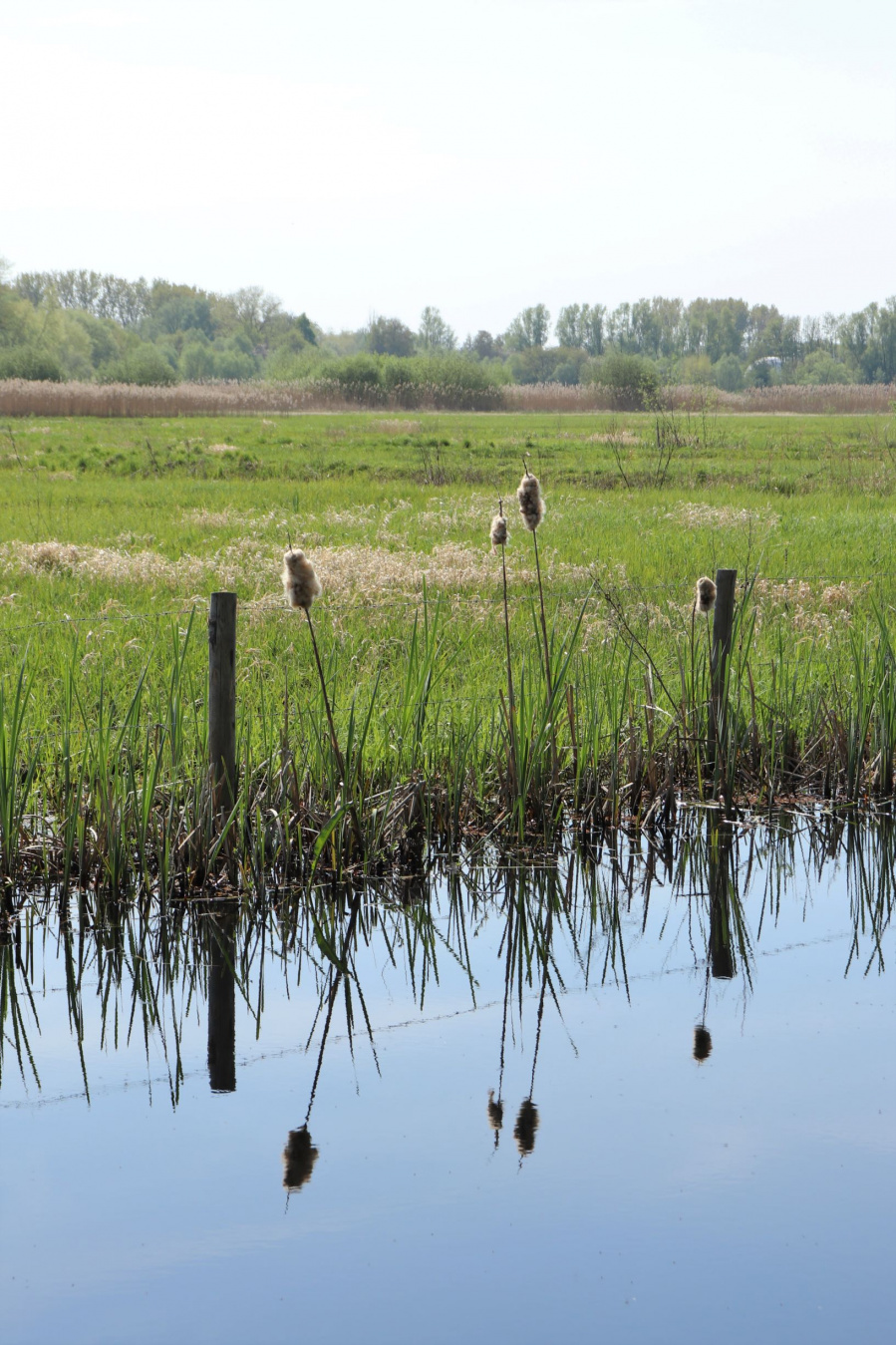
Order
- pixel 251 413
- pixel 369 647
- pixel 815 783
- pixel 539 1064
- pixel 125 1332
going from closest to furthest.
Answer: pixel 125 1332 → pixel 539 1064 → pixel 815 783 → pixel 369 647 → pixel 251 413

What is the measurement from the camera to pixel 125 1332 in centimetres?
292

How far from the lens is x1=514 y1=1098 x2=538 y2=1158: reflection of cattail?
372 cm

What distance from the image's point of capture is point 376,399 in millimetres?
56344

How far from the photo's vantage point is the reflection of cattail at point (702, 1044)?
4273mm

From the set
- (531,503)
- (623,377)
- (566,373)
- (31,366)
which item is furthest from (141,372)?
(566,373)

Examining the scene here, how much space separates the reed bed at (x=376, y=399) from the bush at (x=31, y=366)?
10028 millimetres

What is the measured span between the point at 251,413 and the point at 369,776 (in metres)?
42.0

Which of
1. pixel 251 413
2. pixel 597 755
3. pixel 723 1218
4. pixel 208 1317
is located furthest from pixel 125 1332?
pixel 251 413

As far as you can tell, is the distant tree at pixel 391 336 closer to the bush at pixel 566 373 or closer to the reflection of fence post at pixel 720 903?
the bush at pixel 566 373

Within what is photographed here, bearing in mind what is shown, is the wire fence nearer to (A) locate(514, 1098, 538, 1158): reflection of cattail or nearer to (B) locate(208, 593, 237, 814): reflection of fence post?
(B) locate(208, 593, 237, 814): reflection of fence post

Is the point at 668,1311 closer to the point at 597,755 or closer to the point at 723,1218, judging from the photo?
the point at 723,1218

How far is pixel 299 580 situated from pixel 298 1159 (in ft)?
7.72

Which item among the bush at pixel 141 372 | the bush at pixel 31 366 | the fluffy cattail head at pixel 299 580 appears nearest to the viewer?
the fluffy cattail head at pixel 299 580

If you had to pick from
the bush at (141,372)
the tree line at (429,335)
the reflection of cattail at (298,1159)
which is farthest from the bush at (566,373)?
the reflection of cattail at (298,1159)
